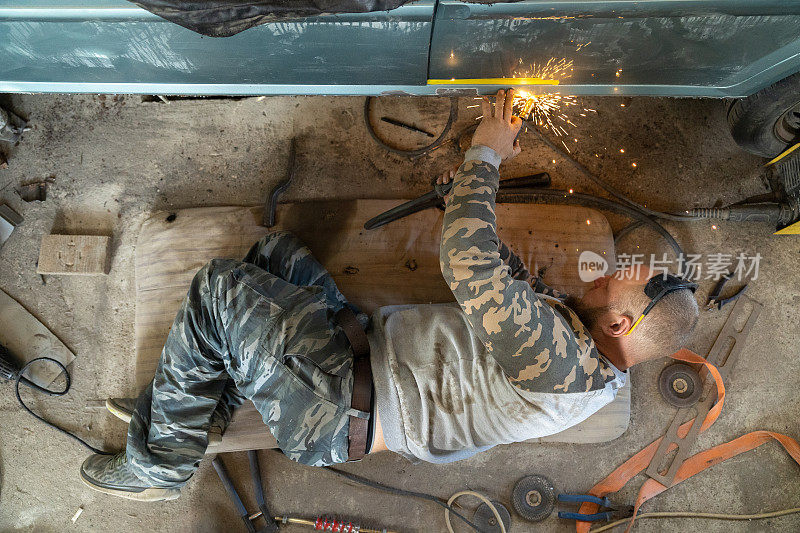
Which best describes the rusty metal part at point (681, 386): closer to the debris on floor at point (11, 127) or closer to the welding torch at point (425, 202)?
the welding torch at point (425, 202)

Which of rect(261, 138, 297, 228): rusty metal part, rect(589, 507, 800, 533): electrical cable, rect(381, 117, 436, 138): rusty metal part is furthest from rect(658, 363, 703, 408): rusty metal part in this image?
rect(261, 138, 297, 228): rusty metal part

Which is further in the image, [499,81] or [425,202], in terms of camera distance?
[425,202]

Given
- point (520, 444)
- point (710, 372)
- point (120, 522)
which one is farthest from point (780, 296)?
point (120, 522)

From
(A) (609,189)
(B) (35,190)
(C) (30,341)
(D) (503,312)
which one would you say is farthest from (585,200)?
(C) (30,341)

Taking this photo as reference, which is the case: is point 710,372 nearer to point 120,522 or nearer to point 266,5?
point 266,5

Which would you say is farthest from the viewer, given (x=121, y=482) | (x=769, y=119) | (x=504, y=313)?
(x=121, y=482)

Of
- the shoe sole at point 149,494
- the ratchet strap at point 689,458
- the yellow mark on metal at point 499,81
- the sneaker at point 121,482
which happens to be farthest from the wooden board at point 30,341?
the ratchet strap at point 689,458

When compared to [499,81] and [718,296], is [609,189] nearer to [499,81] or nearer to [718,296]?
[718,296]

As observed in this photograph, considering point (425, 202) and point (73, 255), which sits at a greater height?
point (425, 202)

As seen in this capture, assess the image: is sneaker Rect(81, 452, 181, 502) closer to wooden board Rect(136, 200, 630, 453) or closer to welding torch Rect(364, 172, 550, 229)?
wooden board Rect(136, 200, 630, 453)

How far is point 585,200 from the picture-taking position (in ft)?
9.68

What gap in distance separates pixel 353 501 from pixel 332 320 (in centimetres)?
135

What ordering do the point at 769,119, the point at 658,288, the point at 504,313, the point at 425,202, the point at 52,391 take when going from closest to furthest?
the point at 504,313 → the point at 658,288 → the point at 769,119 → the point at 425,202 → the point at 52,391

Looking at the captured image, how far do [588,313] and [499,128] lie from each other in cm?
87
